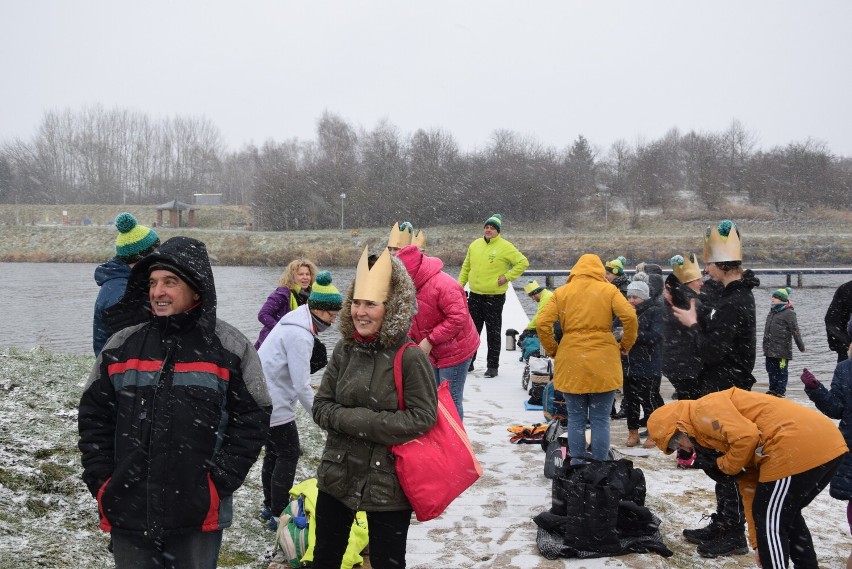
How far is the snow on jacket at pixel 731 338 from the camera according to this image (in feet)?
15.8

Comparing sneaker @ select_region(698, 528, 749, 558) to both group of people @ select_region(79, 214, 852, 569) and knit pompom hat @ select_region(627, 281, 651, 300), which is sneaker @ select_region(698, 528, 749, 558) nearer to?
group of people @ select_region(79, 214, 852, 569)

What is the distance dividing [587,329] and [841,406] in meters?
1.76

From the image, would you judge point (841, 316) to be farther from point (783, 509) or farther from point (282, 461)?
point (282, 461)

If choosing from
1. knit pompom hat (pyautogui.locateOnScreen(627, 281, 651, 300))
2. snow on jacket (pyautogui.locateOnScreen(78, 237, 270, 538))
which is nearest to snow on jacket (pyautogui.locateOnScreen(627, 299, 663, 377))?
knit pompom hat (pyautogui.locateOnScreen(627, 281, 651, 300))

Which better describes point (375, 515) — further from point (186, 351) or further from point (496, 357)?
point (496, 357)

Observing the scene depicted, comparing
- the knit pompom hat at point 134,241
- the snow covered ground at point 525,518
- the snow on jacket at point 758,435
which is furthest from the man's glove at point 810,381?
the knit pompom hat at point 134,241

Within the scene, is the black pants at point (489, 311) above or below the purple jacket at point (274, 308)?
below

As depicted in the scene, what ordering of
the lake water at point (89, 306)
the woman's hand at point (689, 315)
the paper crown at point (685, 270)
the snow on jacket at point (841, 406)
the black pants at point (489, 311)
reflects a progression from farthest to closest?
the lake water at point (89, 306) < the black pants at point (489, 311) < the paper crown at point (685, 270) < the woman's hand at point (689, 315) < the snow on jacket at point (841, 406)

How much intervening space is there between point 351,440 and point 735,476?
6.37 feet

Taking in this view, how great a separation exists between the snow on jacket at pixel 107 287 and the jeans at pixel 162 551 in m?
1.57

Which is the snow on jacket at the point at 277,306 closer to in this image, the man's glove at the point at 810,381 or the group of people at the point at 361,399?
the group of people at the point at 361,399

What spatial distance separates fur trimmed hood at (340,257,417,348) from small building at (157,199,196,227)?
63358mm

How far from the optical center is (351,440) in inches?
131

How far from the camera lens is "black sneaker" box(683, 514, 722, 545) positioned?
4559 mm
